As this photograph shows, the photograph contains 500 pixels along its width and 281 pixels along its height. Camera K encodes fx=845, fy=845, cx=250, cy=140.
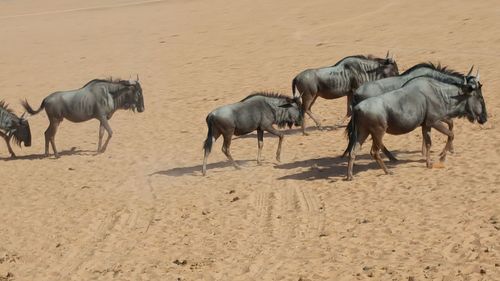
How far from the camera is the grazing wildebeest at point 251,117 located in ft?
58.7

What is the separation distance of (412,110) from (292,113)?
336 cm

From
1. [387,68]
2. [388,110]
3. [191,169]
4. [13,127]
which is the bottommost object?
[191,169]

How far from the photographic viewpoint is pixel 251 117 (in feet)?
59.3

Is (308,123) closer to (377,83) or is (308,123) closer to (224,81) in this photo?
(377,83)

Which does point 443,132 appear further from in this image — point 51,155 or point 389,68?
point 51,155

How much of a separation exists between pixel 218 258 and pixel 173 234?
5.70ft

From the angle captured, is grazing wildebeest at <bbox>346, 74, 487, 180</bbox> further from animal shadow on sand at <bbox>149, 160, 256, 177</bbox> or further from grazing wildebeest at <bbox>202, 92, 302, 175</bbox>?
animal shadow on sand at <bbox>149, 160, 256, 177</bbox>

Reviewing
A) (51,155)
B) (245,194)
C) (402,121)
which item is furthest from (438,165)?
(51,155)

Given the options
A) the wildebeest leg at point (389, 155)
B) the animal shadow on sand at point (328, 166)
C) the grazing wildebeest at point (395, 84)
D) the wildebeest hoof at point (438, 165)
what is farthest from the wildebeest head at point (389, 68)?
the wildebeest hoof at point (438, 165)

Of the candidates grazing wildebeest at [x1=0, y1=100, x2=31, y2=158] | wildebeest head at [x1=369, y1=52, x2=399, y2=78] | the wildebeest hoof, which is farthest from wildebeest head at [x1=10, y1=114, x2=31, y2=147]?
the wildebeest hoof

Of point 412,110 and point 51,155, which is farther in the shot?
point 51,155

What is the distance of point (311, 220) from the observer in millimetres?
14492

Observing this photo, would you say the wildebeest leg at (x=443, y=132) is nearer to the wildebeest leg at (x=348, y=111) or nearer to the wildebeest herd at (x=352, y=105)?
the wildebeest herd at (x=352, y=105)

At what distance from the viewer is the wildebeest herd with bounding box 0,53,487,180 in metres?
16.0
